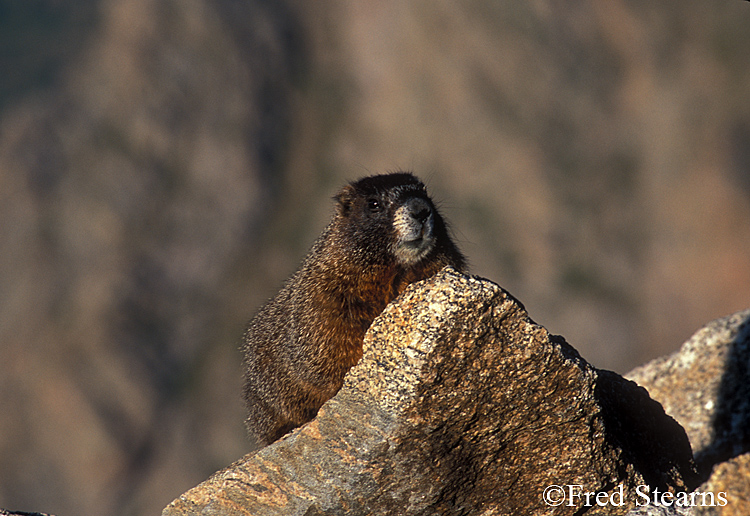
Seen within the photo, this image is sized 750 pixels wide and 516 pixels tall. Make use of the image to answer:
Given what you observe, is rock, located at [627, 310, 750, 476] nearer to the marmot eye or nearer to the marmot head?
the marmot head

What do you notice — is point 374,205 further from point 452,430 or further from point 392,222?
point 452,430

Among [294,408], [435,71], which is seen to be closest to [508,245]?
[435,71]

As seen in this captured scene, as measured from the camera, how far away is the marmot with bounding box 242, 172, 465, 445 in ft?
19.2

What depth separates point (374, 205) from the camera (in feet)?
20.7

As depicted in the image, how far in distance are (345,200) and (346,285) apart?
100cm

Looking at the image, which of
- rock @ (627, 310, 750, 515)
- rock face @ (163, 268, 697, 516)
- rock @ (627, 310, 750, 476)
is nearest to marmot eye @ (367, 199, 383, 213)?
rock face @ (163, 268, 697, 516)

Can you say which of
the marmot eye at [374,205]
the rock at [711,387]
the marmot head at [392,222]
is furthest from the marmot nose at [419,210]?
the rock at [711,387]

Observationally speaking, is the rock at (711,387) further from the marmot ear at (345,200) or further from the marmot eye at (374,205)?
the marmot ear at (345,200)

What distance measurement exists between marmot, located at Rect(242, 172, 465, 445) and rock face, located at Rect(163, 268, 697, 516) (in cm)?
102

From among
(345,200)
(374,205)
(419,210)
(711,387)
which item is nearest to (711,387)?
(711,387)

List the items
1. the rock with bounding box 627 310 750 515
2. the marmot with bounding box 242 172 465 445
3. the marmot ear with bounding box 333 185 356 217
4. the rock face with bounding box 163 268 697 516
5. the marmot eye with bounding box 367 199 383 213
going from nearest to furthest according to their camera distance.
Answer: the rock face with bounding box 163 268 697 516
the marmot with bounding box 242 172 465 445
the marmot eye with bounding box 367 199 383 213
the marmot ear with bounding box 333 185 356 217
the rock with bounding box 627 310 750 515

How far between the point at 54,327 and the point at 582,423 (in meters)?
20.7

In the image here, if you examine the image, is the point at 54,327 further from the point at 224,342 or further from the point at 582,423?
the point at 582,423

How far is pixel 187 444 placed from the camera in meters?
23.5
